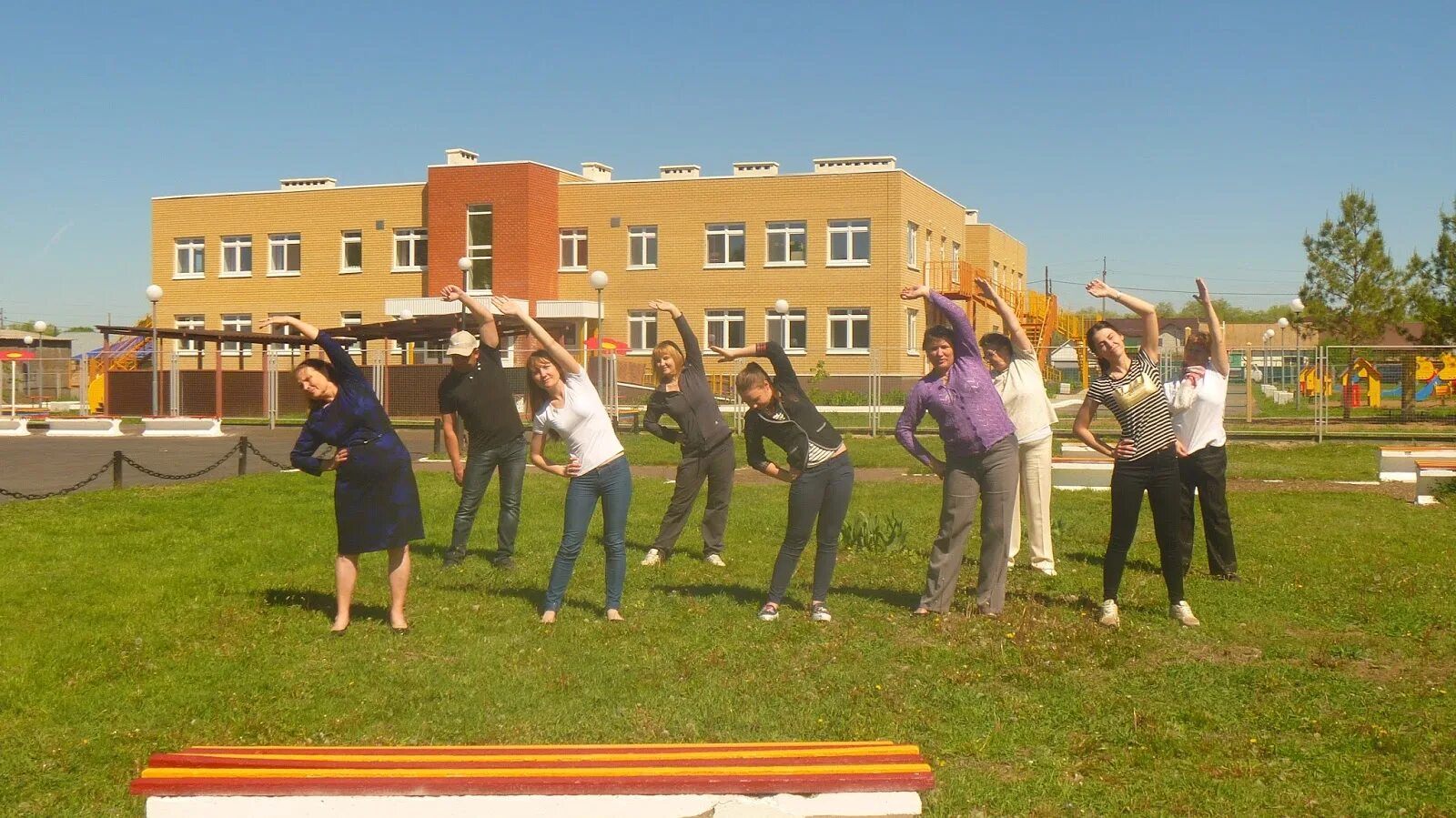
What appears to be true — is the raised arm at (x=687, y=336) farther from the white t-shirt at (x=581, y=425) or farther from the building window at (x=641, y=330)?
the building window at (x=641, y=330)

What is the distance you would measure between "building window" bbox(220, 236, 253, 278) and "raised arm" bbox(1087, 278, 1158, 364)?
1841 inches

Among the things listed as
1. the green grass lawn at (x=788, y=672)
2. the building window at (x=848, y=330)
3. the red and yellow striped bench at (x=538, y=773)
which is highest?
the building window at (x=848, y=330)

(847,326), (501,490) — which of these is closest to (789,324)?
(847,326)

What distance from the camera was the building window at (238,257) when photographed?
5075cm

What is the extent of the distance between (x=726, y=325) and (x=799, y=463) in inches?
1492

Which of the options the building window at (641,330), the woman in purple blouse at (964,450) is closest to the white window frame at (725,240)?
the building window at (641,330)

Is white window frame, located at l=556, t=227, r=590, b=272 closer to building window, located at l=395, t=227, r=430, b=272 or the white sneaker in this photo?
building window, located at l=395, t=227, r=430, b=272

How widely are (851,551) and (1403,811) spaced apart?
6693 mm

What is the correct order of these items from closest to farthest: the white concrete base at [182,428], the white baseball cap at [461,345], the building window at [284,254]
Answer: the white baseball cap at [461,345] < the white concrete base at [182,428] < the building window at [284,254]

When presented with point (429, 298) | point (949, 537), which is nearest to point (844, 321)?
point (429, 298)

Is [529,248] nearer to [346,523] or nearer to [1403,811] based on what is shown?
[346,523]

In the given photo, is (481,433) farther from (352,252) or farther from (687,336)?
(352,252)

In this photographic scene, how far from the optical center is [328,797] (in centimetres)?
456

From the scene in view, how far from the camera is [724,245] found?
152 feet
